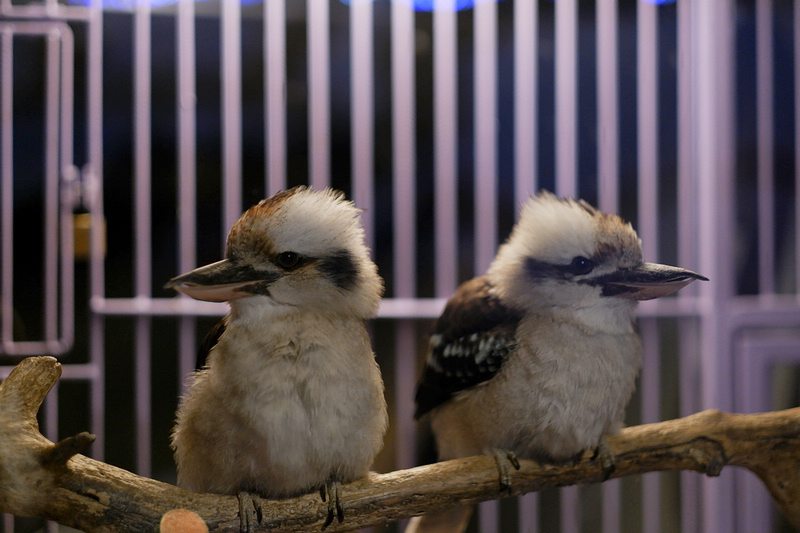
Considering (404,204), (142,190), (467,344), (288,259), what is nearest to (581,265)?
(467,344)

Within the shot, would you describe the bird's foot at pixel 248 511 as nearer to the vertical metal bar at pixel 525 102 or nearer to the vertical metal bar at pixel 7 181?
the vertical metal bar at pixel 7 181

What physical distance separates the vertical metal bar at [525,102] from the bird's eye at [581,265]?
0.65 ft

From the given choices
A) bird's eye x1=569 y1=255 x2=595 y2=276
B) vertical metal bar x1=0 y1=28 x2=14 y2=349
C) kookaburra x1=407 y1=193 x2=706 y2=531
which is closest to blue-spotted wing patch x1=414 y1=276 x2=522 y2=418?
kookaburra x1=407 y1=193 x2=706 y2=531

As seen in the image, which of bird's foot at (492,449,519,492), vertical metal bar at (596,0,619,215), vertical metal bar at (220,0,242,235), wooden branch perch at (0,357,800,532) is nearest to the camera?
wooden branch perch at (0,357,800,532)

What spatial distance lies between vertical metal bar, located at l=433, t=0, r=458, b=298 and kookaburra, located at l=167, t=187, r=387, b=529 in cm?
30

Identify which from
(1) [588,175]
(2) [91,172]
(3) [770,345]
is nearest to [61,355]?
(2) [91,172]

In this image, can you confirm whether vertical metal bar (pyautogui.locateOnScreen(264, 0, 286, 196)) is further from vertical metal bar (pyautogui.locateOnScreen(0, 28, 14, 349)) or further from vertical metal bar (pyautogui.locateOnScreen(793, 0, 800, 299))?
vertical metal bar (pyautogui.locateOnScreen(793, 0, 800, 299))

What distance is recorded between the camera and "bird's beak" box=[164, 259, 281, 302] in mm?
816

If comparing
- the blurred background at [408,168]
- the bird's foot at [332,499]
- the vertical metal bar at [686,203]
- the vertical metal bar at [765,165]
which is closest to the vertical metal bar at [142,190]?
the blurred background at [408,168]

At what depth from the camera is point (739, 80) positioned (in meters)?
1.24

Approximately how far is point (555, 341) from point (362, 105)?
1.63ft

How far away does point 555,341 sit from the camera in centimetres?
99

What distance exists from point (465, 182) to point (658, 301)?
41cm

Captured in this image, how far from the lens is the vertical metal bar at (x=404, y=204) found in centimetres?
112
